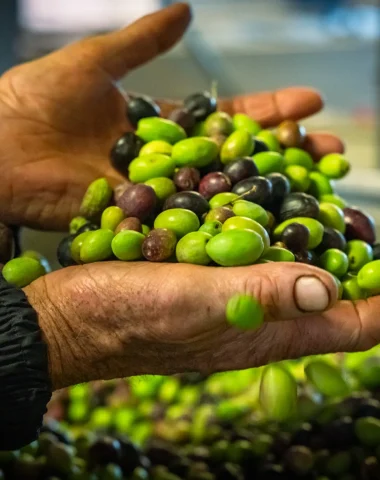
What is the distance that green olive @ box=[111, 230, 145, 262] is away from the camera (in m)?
0.92

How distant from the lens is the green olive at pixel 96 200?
3.61 ft

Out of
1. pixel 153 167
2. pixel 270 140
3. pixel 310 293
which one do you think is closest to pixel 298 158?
pixel 270 140

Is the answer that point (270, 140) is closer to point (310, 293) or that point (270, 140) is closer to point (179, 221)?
point (179, 221)

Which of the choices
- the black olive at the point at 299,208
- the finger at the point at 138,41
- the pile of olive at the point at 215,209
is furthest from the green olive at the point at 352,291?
the finger at the point at 138,41

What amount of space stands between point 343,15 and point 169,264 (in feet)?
10.9

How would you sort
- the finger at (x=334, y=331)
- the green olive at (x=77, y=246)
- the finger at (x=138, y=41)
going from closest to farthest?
1. the finger at (x=334, y=331)
2. the green olive at (x=77, y=246)
3. the finger at (x=138, y=41)

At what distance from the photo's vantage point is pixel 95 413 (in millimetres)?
1477

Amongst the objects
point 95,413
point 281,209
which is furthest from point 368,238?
point 95,413

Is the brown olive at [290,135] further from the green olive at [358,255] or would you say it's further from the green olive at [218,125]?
the green olive at [358,255]

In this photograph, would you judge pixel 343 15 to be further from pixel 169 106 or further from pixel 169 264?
pixel 169 264

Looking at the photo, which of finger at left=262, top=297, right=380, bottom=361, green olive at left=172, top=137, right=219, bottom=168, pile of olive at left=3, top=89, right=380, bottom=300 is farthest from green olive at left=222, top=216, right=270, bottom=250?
green olive at left=172, top=137, right=219, bottom=168

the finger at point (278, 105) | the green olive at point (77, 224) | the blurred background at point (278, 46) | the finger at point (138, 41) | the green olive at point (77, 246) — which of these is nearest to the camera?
the green olive at point (77, 246)

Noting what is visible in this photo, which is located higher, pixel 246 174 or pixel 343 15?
pixel 246 174

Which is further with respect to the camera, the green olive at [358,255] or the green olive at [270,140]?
the green olive at [270,140]
